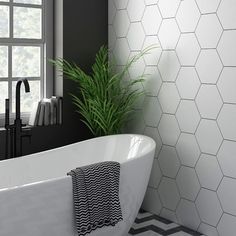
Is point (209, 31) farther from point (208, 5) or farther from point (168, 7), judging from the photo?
point (168, 7)

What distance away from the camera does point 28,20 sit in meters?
4.19

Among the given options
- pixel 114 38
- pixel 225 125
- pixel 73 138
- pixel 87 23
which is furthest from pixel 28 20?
pixel 225 125

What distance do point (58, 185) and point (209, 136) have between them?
1385mm

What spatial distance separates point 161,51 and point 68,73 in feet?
2.63

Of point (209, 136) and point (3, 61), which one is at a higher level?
point (3, 61)

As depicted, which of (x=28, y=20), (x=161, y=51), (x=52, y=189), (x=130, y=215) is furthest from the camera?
Answer: (x=28, y=20)

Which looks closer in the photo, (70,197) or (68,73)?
(70,197)

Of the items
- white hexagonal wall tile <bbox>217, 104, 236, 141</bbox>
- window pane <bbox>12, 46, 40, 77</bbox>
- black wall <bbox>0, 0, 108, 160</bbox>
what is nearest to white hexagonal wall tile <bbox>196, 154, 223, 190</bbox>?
white hexagonal wall tile <bbox>217, 104, 236, 141</bbox>

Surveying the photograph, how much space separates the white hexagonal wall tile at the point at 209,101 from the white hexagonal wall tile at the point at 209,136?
0.20 ft

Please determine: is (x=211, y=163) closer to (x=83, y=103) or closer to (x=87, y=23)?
(x=83, y=103)

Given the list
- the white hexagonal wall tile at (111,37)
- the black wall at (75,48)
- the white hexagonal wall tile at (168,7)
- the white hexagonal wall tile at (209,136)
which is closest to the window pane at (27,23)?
the black wall at (75,48)

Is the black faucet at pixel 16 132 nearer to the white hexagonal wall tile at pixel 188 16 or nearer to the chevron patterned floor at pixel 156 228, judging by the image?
the chevron patterned floor at pixel 156 228

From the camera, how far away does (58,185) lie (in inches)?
105

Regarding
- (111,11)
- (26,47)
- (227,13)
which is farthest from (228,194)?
(26,47)
